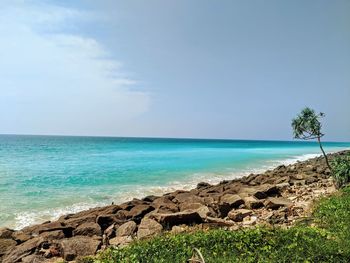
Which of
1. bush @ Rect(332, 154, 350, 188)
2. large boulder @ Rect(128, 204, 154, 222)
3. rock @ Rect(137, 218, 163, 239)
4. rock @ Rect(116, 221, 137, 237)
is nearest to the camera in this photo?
rock @ Rect(137, 218, 163, 239)

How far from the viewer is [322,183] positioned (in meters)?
18.2

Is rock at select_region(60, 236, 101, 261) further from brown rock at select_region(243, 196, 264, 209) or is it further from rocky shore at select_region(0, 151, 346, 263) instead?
brown rock at select_region(243, 196, 264, 209)

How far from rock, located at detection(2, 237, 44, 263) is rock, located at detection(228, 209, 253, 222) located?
20.4 feet

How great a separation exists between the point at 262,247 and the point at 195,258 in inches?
66.1

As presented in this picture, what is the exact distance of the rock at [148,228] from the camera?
9.08 m

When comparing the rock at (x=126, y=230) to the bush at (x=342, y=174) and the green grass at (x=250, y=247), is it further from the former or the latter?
the bush at (x=342, y=174)

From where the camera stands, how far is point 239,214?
36.8 ft

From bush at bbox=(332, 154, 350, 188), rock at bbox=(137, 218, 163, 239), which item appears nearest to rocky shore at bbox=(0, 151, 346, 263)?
rock at bbox=(137, 218, 163, 239)

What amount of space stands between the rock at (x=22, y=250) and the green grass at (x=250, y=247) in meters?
2.53

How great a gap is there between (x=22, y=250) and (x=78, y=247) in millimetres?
1652

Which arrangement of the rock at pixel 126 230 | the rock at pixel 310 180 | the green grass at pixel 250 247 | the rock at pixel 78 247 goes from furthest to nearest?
the rock at pixel 310 180 < the rock at pixel 126 230 < the rock at pixel 78 247 < the green grass at pixel 250 247

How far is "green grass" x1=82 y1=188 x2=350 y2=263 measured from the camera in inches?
251

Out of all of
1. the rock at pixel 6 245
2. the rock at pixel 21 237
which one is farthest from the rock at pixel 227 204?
the rock at pixel 6 245

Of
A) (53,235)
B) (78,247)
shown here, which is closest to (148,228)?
(78,247)
